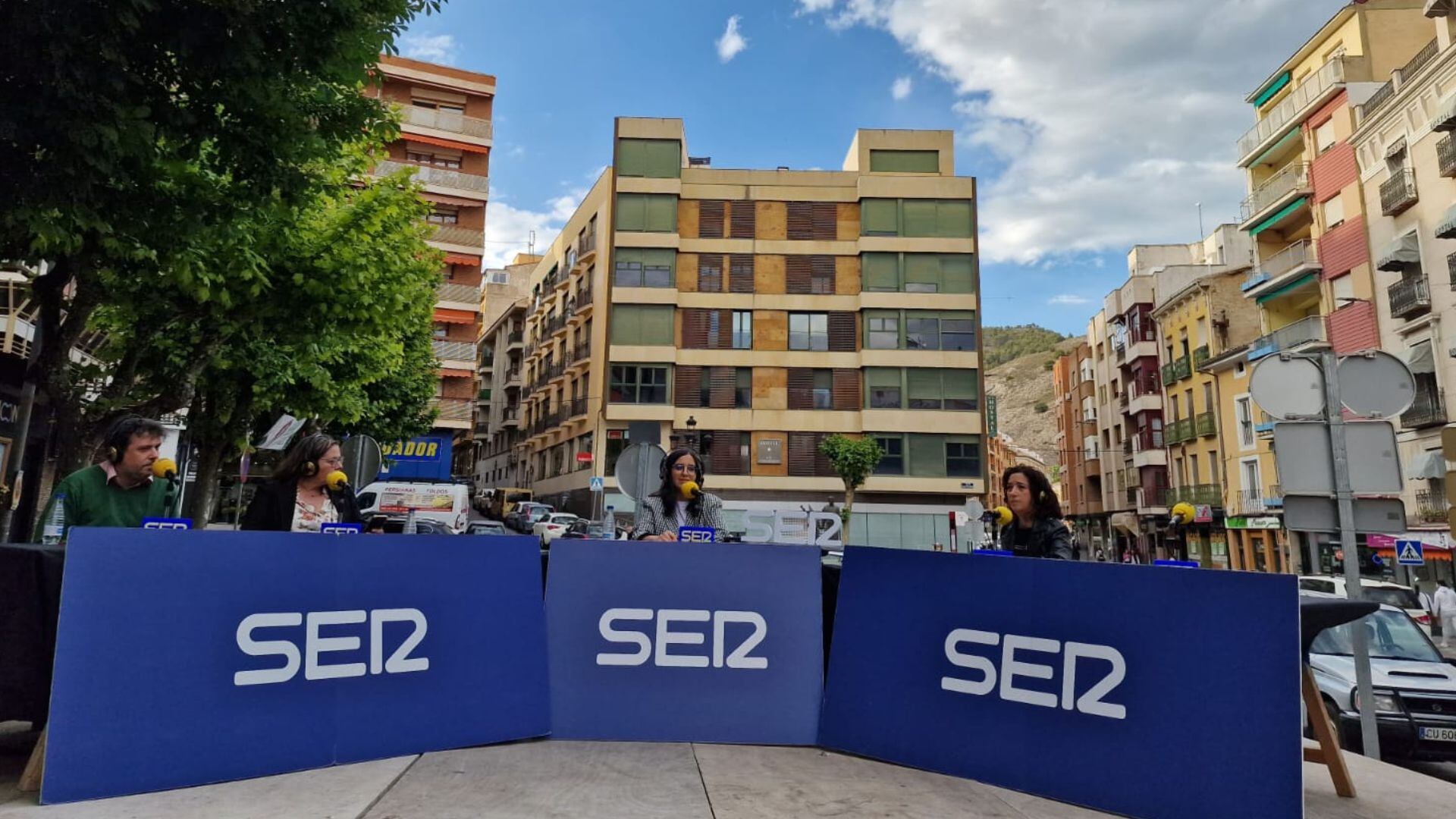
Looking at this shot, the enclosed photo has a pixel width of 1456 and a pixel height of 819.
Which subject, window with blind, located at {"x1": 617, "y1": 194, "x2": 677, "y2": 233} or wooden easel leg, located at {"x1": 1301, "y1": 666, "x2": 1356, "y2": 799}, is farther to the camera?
window with blind, located at {"x1": 617, "y1": 194, "x2": 677, "y2": 233}

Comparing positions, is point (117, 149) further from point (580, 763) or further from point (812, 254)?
point (812, 254)

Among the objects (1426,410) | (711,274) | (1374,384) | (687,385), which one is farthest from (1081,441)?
(1374,384)

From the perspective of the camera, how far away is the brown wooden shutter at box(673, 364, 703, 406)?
147 feet

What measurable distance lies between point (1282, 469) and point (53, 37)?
9.95m

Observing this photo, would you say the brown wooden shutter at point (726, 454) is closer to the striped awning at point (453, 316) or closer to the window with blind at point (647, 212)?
the window with blind at point (647, 212)

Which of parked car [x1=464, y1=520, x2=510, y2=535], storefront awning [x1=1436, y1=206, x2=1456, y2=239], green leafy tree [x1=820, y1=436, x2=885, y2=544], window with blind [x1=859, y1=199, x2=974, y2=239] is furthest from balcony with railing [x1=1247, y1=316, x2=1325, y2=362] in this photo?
parked car [x1=464, y1=520, x2=510, y2=535]

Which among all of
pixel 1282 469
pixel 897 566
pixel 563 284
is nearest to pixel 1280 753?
pixel 897 566

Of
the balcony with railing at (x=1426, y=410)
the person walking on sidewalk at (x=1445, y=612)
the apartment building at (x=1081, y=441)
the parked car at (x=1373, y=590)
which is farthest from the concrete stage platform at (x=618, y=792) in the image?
the apartment building at (x=1081, y=441)

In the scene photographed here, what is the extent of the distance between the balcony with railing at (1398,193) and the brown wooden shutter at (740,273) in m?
27.5

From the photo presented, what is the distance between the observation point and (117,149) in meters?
6.14

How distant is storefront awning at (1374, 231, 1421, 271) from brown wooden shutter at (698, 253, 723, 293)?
95.3 feet

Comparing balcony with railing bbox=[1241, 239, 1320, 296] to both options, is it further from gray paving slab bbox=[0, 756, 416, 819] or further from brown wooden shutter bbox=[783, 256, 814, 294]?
gray paving slab bbox=[0, 756, 416, 819]

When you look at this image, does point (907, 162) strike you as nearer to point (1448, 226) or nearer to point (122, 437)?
point (1448, 226)

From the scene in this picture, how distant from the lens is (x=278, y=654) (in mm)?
4344
